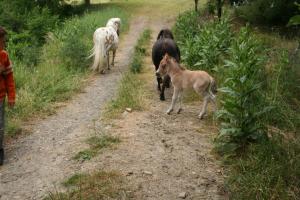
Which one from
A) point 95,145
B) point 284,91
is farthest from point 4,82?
point 284,91

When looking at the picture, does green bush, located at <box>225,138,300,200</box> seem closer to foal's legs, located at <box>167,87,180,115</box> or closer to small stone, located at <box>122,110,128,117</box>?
foal's legs, located at <box>167,87,180,115</box>

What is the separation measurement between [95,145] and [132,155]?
667 mm

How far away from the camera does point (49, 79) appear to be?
1089 cm

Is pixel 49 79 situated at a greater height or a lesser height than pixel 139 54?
greater

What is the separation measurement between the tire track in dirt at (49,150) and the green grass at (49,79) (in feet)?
1.10

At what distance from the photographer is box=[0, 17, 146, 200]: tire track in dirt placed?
590 cm

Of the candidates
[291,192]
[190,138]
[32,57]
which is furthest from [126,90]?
[291,192]

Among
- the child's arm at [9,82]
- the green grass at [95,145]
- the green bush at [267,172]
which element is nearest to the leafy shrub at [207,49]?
the green grass at [95,145]

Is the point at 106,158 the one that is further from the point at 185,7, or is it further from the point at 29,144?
the point at 185,7

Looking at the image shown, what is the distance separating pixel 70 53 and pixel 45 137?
573 centimetres

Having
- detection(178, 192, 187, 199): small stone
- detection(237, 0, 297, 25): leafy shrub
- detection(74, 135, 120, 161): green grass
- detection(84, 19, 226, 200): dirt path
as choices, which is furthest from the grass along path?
detection(237, 0, 297, 25): leafy shrub

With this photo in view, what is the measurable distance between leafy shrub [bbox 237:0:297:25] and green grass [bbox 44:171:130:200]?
12.0m

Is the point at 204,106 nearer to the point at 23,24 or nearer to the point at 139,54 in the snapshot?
the point at 139,54

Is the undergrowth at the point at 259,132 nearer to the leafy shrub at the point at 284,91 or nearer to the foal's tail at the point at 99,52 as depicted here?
Result: the leafy shrub at the point at 284,91
